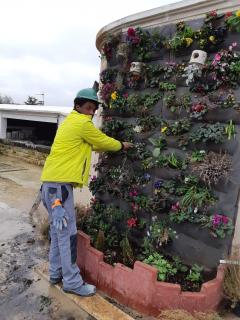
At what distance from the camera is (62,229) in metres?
3.22

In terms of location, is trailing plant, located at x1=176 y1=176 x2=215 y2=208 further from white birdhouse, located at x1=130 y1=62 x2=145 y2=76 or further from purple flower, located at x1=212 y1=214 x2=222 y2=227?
white birdhouse, located at x1=130 y1=62 x2=145 y2=76

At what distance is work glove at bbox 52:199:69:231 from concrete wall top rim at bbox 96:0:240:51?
2313 millimetres

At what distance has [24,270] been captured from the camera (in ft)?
12.4

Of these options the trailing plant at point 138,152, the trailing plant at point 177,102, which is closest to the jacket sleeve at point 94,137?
the trailing plant at point 138,152

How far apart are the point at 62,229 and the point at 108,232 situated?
953 mm

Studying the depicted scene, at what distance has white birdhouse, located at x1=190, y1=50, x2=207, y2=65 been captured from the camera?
3221 millimetres

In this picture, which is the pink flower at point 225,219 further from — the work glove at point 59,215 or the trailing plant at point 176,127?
the work glove at point 59,215

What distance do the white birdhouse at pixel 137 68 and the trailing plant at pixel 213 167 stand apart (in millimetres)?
1309

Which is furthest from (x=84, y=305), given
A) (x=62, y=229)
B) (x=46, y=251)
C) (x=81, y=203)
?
(x=81, y=203)

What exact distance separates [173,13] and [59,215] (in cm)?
246

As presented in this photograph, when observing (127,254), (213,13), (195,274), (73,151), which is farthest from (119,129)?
(195,274)

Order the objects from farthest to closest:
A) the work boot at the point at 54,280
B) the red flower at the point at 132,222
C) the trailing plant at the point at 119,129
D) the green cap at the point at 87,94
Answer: the trailing plant at the point at 119,129 < the red flower at the point at 132,222 < the work boot at the point at 54,280 < the green cap at the point at 87,94

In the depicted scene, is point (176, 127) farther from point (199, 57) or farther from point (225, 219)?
point (225, 219)

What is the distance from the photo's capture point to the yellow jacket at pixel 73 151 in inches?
128
